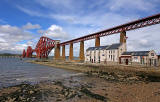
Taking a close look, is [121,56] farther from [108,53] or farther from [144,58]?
[144,58]

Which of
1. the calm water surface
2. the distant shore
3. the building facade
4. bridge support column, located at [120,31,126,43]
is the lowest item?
the calm water surface

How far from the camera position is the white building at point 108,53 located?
36.5m

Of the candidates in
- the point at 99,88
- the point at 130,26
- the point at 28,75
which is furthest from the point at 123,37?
the point at 28,75

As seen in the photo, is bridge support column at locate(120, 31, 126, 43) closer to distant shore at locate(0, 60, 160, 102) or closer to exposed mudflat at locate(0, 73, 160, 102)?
distant shore at locate(0, 60, 160, 102)

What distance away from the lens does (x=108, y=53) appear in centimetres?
3909

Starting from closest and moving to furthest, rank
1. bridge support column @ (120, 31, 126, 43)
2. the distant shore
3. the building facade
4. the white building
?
1. the distant shore
2. the building facade
3. the white building
4. bridge support column @ (120, 31, 126, 43)

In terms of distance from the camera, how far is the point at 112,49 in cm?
3788

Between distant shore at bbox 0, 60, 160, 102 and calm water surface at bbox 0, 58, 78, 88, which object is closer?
distant shore at bbox 0, 60, 160, 102

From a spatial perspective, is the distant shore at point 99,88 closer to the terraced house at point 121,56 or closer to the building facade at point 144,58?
the building facade at point 144,58

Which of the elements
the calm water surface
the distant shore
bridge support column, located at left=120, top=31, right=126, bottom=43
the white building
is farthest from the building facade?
the calm water surface

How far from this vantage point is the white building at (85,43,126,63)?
120 ft

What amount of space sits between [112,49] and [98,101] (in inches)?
1206

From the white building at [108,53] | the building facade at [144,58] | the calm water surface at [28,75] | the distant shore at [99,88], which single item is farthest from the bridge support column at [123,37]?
the calm water surface at [28,75]

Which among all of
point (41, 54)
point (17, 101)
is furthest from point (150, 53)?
point (41, 54)
